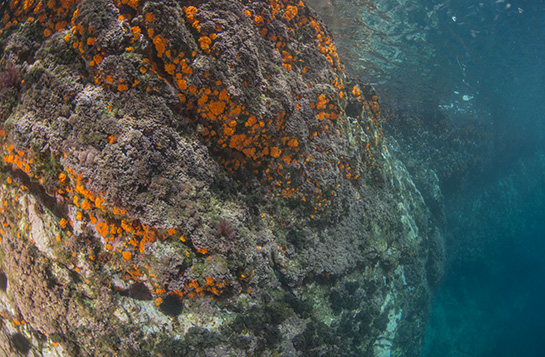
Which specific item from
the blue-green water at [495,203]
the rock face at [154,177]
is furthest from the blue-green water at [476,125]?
the rock face at [154,177]

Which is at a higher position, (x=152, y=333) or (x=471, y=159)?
(x=471, y=159)

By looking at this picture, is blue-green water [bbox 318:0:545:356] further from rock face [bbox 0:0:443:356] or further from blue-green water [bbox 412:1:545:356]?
rock face [bbox 0:0:443:356]

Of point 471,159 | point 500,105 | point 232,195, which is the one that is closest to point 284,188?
point 232,195

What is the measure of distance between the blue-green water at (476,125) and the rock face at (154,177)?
25.9 ft

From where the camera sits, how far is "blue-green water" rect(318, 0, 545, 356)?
11.6 m

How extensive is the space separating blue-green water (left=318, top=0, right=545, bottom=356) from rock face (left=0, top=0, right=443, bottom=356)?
7.90 metres

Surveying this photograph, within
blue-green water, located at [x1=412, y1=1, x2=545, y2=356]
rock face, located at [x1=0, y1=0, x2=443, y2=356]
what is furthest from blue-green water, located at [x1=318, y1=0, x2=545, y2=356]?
rock face, located at [x1=0, y1=0, x2=443, y2=356]

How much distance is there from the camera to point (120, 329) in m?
2.98

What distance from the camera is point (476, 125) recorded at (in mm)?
17781

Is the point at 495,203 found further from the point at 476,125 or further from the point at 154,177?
the point at 154,177

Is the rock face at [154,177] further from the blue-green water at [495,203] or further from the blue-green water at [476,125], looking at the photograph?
the blue-green water at [495,203]

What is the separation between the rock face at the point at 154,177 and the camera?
2.62 meters

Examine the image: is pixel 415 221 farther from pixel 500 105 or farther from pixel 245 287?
pixel 500 105

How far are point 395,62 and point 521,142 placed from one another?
18.2m
